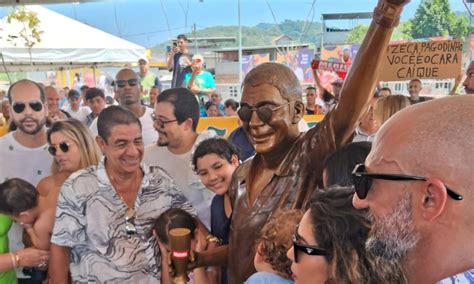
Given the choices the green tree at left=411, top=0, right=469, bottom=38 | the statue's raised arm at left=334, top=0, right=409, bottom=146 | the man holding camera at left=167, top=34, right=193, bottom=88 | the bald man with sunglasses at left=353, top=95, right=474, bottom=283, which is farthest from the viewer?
the green tree at left=411, top=0, right=469, bottom=38

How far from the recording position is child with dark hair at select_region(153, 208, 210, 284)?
1.80 meters

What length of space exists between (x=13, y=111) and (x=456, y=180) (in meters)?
2.73

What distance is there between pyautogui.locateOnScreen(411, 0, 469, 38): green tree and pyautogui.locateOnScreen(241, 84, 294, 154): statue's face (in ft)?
57.3

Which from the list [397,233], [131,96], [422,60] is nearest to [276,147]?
[397,233]

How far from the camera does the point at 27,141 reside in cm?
267

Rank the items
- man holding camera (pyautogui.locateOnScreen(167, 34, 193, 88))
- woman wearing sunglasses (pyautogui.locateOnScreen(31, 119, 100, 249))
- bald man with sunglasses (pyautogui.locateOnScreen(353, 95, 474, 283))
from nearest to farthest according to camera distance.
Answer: bald man with sunglasses (pyautogui.locateOnScreen(353, 95, 474, 283))
woman wearing sunglasses (pyautogui.locateOnScreen(31, 119, 100, 249))
man holding camera (pyautogui.locateOnScreen(167, 34, 193, 88))

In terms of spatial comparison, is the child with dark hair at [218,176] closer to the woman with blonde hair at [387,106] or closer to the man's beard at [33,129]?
the man's beard at [33,129]

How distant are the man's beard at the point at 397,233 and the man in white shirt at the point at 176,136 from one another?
1653 mm

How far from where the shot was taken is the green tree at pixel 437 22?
56.6 ft

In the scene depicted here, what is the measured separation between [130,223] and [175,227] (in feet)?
0.64

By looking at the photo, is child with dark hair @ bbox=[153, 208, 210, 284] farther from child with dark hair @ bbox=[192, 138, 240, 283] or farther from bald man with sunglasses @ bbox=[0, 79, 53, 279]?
bald man with sunglasses @ bbox=[0, 79, 53, 279]

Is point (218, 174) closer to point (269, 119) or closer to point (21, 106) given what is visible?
point (269, 119)

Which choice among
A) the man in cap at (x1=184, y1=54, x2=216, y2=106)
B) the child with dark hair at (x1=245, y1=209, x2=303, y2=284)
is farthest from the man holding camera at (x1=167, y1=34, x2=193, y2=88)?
the child with dark hair at (x1=245, y1=209, x2=303, y2=284)

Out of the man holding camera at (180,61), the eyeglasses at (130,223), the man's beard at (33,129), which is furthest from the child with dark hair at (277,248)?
the man holding camera at (180,61)
